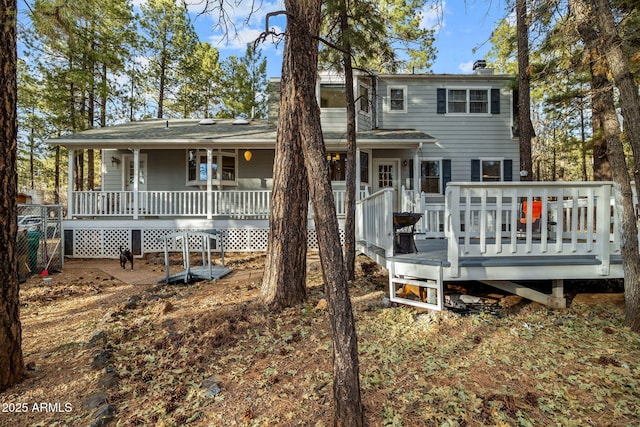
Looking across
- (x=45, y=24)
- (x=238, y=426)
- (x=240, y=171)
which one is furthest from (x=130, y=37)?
(x=238, y=426)

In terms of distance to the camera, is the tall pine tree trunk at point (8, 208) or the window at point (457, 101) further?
the window at point (457, 101)

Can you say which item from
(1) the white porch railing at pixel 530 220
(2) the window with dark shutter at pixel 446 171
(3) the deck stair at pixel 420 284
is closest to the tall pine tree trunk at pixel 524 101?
(2) the window with dark shutter at pixel 446 171

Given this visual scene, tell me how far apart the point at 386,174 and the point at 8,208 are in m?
10.7

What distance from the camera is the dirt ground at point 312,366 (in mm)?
2496

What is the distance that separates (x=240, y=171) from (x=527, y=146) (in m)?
8.81

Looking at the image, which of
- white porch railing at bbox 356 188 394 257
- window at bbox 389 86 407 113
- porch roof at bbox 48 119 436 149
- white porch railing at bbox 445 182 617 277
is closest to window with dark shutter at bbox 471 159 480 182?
porch roof at bbox 48 119 436 149

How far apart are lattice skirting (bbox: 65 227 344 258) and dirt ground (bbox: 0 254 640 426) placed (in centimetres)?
520

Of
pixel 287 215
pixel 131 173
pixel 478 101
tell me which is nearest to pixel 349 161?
pixel 287 215

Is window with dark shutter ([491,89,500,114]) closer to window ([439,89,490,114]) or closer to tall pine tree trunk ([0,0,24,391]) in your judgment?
window ([439,89,490,114])

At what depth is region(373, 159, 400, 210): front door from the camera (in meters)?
12.1

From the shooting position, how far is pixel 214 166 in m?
11.7

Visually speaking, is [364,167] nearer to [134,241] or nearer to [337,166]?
[337,166]

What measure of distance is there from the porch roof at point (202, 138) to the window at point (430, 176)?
4.30 feet

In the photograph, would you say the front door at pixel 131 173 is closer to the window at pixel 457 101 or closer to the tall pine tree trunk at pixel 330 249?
the window at pixel 457 101
